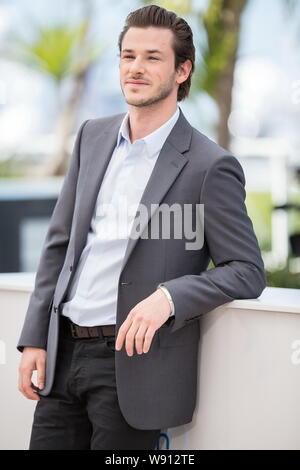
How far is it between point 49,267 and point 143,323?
0.49 metres

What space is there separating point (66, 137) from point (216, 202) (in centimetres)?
1193

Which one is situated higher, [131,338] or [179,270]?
[179,270]

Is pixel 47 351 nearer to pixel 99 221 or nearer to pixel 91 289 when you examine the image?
pixel 91 289

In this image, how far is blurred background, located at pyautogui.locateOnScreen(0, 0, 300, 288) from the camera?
842 cm

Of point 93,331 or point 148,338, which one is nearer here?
point 148,338

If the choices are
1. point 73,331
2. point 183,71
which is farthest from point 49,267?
point 183,71

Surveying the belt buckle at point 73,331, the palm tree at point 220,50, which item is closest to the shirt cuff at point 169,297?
the belt buckle at point 73,331

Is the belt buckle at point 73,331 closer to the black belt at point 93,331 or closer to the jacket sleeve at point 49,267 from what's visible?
the black belt at point 93,331

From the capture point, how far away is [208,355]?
91.4 inches

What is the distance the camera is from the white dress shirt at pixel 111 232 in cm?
222

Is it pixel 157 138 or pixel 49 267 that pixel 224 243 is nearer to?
pixel 157 138

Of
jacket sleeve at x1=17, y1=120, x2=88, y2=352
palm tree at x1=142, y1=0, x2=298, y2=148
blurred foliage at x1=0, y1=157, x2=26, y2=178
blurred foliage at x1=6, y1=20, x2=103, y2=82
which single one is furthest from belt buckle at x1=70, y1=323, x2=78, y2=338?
blurred foliage at x1=6, y1=20, x2=103, y2=82

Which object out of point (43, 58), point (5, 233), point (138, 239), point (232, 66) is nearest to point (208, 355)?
point (138, 239)

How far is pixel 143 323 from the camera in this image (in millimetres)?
2035
